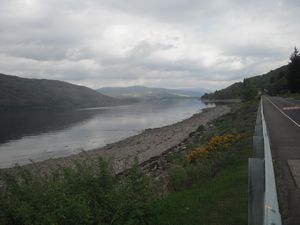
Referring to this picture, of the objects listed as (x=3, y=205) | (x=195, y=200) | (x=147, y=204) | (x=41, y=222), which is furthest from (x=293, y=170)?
(x=3, y=205)

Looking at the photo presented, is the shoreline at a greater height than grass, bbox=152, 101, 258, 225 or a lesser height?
lesser

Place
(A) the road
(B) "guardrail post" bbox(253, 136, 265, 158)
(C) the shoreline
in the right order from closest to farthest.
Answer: (A) the road, (B) "guardrail post" bbox(253, 136, 265, 158), (C) the shoreline

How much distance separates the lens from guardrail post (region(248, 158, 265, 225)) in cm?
318

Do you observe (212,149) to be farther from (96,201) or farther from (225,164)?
(96,201)

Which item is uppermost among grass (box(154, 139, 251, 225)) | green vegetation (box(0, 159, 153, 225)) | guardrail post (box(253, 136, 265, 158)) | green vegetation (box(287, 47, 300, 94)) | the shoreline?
green vegetation (box(287, 47, 300, 94))

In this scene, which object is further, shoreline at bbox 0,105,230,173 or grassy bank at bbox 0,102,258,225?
shoreline at bbox 0,105,230,173

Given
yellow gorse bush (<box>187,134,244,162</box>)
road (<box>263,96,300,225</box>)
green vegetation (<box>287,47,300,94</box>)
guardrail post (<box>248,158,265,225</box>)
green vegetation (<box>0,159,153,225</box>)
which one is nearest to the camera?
guardrail post (<box>248,158,265,225</box>)

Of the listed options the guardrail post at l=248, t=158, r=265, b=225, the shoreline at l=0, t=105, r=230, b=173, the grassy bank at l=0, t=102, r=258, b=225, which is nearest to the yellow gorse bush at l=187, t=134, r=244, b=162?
the shoreline at l=0, t=105, r=230, b=173

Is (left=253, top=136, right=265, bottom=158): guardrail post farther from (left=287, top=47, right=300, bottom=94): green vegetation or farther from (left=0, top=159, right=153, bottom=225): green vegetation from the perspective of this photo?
(left=287, top=47, right=300, bottom=94): green vegetation

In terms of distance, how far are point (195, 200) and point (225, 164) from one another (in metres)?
3.75

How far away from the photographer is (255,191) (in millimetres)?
3371

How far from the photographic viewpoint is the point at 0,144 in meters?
47.6

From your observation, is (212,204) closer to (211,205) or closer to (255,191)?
(211,205)

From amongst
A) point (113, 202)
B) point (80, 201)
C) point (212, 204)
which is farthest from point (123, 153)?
point (80, 201)
